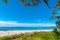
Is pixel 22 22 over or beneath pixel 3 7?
beneath

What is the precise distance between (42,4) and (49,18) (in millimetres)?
616

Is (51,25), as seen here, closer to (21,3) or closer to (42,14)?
(42,14)

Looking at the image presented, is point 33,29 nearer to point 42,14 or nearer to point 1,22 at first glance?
point 42,14

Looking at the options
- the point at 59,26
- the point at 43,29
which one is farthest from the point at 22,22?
the point at 59,26

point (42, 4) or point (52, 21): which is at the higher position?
point (42, 4)

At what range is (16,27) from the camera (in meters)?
8.81

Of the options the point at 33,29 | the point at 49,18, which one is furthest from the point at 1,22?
the point at 49,18

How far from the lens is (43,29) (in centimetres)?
884

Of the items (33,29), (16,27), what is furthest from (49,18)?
(16,27)

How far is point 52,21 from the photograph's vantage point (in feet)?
28.5

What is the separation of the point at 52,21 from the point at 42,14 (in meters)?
0.46

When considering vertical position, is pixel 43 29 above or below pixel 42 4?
below

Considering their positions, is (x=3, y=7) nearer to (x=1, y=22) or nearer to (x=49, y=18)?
(x=1, y=22)

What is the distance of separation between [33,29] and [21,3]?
1.12m
